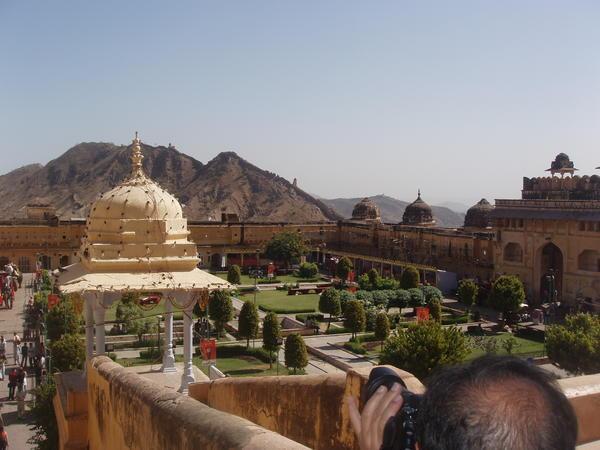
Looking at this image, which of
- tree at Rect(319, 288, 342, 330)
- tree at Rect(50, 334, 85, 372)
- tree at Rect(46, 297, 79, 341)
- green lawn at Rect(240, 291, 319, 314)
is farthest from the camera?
green lawn at Rect(240, 291, 319, 314)

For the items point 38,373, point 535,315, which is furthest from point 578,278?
point 38,373

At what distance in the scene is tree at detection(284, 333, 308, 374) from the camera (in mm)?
18594

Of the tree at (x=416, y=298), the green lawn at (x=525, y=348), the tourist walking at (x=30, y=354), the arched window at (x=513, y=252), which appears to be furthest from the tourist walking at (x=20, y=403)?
the arched window at (x=513, y=252)

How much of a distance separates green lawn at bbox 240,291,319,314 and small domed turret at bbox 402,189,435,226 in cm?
1658

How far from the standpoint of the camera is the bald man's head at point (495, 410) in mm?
1449

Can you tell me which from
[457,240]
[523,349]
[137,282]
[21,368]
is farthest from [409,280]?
[137,282]

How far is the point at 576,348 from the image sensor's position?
16.6m

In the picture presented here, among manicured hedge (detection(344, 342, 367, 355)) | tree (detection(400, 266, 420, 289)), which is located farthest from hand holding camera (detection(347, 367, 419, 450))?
tree (detection(400, 266, 420, 289))

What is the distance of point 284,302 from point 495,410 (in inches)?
1170

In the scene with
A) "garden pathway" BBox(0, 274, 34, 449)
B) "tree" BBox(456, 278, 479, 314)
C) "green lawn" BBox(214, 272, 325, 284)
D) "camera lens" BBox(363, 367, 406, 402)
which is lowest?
"garden pathway" BBox(0, 274, 34, 449)

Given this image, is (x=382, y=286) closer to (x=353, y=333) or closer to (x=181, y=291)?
(x=353, y=333)

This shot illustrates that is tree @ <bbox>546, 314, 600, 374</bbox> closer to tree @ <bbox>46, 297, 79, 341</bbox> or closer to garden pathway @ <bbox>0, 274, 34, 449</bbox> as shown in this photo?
garden pathway @ <bbox>0, 274, 34, 449</bbox>

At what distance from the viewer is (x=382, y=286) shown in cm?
3350

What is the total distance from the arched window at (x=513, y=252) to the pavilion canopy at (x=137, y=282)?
2568 centimetres
